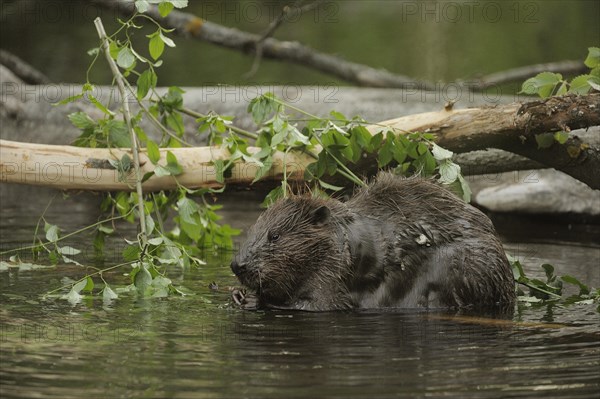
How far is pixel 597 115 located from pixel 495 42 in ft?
35.6

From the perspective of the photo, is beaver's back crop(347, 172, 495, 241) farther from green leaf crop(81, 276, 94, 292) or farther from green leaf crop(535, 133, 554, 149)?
green leaf crop(81, 276, 94, 292)

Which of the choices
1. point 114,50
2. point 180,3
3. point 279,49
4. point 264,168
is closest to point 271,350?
point 264,168

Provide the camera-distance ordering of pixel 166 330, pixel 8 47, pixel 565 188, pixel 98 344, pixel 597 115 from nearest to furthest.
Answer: pixel 98 344 → pixel 166 330 → pixel 597 115 → pixel 565 188 → pixel 8 47

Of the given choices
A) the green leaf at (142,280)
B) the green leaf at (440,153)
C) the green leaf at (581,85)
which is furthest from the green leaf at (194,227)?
the green leaf at (581,85)

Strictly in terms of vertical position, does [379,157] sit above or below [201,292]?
above

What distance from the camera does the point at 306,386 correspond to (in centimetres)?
354

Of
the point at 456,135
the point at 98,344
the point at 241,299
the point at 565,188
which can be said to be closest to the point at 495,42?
the point at 565,188

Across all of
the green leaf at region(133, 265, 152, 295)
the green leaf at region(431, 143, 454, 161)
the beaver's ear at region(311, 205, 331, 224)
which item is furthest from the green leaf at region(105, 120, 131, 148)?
the green leaf at region(431, 143, 454, 161)

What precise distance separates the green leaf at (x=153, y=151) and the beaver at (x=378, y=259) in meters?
0.70

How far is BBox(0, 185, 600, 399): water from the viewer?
3525mm

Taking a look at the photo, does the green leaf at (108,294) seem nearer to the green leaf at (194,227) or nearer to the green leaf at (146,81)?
the green leaf at (194,227)

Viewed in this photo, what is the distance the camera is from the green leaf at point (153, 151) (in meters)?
5.52

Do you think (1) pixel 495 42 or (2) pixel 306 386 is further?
(1) pixel 495 42

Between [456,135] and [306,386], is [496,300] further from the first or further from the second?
[306,386]
